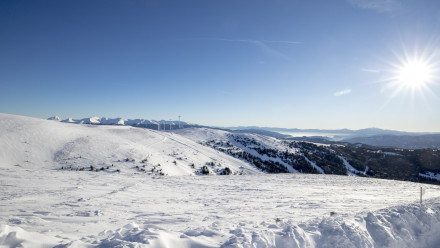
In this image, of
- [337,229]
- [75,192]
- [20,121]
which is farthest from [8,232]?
[20,121]

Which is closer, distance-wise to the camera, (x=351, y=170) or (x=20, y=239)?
(x=20, y=239)

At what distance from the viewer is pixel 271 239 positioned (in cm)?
447

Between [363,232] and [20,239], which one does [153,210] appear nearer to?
[20,239]

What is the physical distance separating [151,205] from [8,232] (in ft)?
14.4

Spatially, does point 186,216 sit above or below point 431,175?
above

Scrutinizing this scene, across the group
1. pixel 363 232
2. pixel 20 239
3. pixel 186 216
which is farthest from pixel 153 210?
pixel 363 232

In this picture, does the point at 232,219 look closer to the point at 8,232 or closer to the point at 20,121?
the point at 8,232

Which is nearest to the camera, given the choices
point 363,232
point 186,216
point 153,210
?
point 363,232

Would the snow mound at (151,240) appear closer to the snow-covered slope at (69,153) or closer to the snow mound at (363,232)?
the snow mound at (363,232)

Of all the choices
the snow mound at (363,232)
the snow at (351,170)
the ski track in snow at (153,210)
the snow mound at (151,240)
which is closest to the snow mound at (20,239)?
the ski track in snow at (153,210)

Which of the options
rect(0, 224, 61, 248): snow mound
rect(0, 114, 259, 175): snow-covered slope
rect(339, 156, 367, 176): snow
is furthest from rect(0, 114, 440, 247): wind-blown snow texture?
rect(339, 156, 367, 176): snow

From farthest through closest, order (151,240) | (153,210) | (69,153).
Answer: (69,153), (153,210), (151,240)

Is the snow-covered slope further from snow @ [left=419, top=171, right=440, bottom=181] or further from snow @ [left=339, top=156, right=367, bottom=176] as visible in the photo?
snow @ [left=419, top=171, right=440, bottom=181]

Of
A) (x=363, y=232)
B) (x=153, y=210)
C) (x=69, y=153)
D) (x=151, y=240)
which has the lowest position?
(x=153, y=210)
